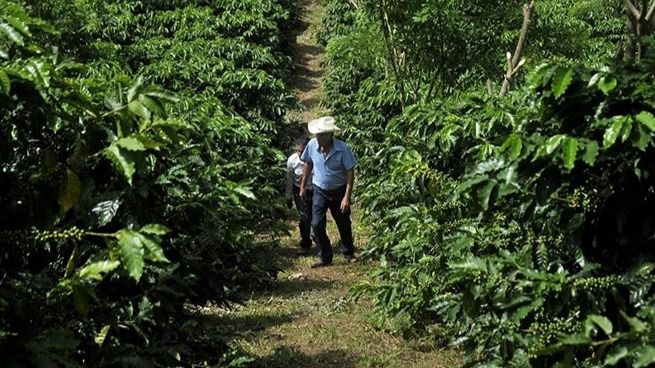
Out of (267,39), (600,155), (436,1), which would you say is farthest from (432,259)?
(267,39)

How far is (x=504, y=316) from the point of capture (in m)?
3.47

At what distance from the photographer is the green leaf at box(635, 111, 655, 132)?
9.59 feet

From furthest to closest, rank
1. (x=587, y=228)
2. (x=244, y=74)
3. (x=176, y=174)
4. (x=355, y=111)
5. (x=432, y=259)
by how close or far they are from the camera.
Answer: (x=355, y=111) → (x=244, y=74) → (x=432, y=259) → (x=176, y=174) → (x=587, y=228)

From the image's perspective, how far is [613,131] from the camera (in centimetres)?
296

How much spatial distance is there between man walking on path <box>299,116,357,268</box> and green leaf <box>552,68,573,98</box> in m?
5.56

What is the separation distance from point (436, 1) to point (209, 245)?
15.5 ft

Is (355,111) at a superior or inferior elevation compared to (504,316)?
inferior

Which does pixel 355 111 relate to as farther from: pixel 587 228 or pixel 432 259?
pixel 587 228

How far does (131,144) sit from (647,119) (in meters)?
1.70

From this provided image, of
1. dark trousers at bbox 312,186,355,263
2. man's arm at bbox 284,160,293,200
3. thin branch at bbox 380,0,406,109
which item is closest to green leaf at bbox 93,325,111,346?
dark trousers at bbox 312,186,355,263

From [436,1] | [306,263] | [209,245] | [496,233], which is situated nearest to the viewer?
[496,233]

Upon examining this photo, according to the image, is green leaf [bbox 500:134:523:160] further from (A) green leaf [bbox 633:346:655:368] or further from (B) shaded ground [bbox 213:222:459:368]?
(B) shaded ground [bbox 213:222:459:368]

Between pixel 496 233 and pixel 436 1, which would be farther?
pixel 436 1

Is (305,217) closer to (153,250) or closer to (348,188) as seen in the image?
(348,188)
